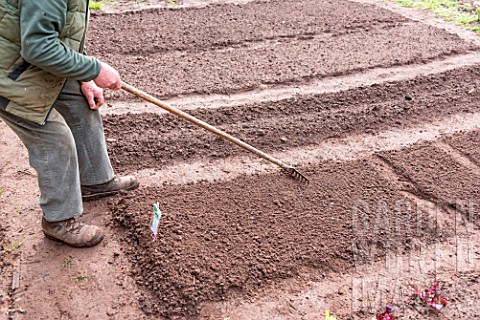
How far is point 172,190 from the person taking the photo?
3443 millimetres

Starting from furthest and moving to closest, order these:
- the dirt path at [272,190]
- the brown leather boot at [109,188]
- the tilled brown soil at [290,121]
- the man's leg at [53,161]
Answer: the tilled brown soil at [290,121]
the brown leather boot at [109,188]
the dirt path at [272,190]
the man's leg at [53,161]

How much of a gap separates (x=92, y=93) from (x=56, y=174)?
541 mm

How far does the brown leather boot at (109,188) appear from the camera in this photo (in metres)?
3.34

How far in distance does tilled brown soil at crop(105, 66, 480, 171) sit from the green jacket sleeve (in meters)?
1.48

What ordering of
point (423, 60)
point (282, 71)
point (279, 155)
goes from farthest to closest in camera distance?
1. point (423, 60)
2. point (282, 71)
3. point (279, 155)

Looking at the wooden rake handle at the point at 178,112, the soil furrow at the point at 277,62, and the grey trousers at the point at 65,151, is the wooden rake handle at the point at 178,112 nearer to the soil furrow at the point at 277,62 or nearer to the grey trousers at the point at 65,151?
the grey trousers at the point at 65,151

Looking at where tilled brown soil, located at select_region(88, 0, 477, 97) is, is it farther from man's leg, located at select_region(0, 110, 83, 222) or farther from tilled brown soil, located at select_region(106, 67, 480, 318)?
man's leg, located at select_region(0, 110, 83, 222)

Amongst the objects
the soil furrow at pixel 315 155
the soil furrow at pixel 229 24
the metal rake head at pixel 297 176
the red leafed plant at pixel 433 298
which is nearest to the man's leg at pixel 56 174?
the soil furrow at pixel 315 155

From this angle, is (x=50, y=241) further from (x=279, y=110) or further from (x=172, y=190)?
(x=279, y=110)

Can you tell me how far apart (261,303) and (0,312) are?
1.41 metres

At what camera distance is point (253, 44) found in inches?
232

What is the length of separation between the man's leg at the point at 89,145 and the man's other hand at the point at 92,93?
36 millimetres

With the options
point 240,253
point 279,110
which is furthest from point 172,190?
point 279,110

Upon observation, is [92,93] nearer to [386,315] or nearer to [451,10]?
[386,315]
